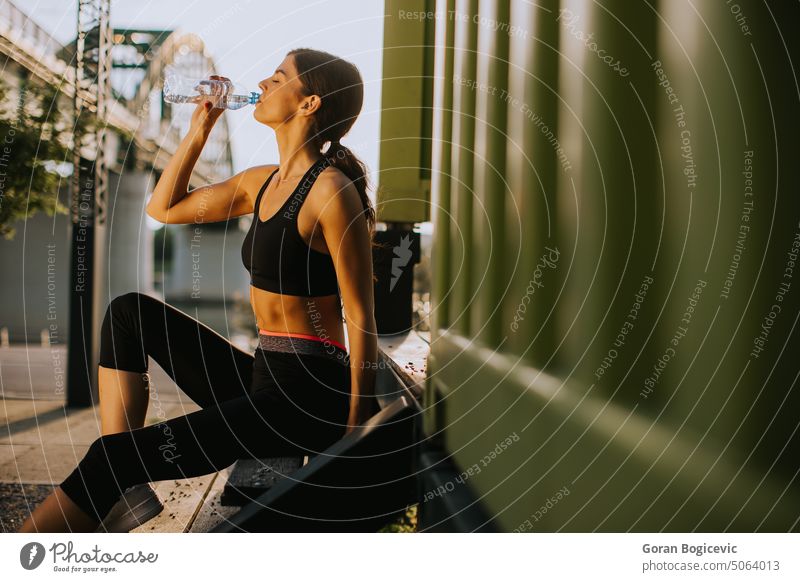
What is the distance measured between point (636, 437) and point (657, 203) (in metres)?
0.34

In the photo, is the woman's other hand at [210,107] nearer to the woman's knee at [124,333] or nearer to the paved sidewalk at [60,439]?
the woman's knee at [124,333]

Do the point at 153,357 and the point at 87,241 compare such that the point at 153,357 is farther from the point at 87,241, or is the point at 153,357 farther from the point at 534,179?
the point at 87,241

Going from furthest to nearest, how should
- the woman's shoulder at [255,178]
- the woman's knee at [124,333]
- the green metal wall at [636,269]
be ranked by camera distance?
the woman's shoulder at [255,178], the woman's knee at [124,333], the green metal wall at [636,269]

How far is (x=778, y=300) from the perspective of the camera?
0.91 metres

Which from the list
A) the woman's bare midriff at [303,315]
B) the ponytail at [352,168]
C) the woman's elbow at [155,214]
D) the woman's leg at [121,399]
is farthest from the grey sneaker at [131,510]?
the ponytail at [352,168]

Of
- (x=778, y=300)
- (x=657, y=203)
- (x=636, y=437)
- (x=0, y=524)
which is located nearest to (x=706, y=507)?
(x=636, y=437)

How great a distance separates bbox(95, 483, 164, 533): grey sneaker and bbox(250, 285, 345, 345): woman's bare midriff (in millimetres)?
445

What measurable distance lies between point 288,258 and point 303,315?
5.1 inches

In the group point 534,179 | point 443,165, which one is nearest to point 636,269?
point 534,179

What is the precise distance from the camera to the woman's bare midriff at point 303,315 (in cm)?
173

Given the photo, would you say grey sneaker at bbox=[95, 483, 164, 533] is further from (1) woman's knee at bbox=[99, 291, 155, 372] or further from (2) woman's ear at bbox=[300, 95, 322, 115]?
(2) woman's ear at bbox=[300, 95, 322, 115]

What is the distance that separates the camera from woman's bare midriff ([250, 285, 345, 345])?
1.73m

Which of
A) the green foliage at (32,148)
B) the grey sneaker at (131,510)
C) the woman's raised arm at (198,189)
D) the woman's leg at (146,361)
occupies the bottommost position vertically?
the grey sneaker at (131,510)
